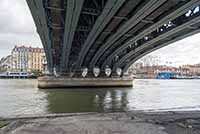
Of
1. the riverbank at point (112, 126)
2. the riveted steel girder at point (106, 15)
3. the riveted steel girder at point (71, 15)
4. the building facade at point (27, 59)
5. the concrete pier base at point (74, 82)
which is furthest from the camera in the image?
the building facade at point (27, 59)

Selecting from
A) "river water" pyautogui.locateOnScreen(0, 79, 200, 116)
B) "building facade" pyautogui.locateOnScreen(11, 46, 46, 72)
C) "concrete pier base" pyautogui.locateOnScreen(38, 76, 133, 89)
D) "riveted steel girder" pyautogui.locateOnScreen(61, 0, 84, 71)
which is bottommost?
"river water" pyautogui.locateOnScreen(0, 79, 200, 116)

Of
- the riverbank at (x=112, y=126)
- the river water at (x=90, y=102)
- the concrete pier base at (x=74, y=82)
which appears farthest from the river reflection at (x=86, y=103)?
the concrete pier base at (x=74, y=82)

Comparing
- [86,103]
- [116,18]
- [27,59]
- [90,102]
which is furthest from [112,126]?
[27,59]

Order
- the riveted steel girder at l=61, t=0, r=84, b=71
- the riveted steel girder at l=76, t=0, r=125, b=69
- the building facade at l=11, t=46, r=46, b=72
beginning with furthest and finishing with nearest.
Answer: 1. the building facade at l=11, t=46, r=46, b=72
2. the riveted steel girder at l=76, t=0, r=125, b=69
3. the riveted steel girder at l=61, t=0, r=84, b=71

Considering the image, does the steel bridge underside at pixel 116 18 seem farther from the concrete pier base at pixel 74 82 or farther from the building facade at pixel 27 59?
the building facade at pixel 27 59

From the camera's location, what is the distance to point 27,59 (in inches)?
6368

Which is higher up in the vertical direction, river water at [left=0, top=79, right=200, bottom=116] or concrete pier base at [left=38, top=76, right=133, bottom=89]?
concrete pier base at [left=38, top=76, right=133, bottom=89]

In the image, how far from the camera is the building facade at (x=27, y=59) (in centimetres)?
15988

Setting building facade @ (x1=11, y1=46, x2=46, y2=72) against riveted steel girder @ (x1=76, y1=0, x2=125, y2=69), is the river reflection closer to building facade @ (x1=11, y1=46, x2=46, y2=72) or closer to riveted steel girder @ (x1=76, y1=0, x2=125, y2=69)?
riveted steel girder @ (x1=76, y1=0, x2=125, y2=69)

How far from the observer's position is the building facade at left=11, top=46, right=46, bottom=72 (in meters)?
160

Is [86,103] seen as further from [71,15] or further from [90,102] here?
[71,15]

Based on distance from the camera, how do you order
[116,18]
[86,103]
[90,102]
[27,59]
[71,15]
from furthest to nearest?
[27,59]
[90,102]
[86,103]
[116,18]
[71,15]

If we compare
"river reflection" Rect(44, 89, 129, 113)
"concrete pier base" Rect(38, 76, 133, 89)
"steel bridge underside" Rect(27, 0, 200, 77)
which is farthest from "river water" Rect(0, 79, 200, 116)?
"concrete pier base" Rect(38, 76, 133, 89)

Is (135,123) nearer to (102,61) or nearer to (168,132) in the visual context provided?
(168,132)
